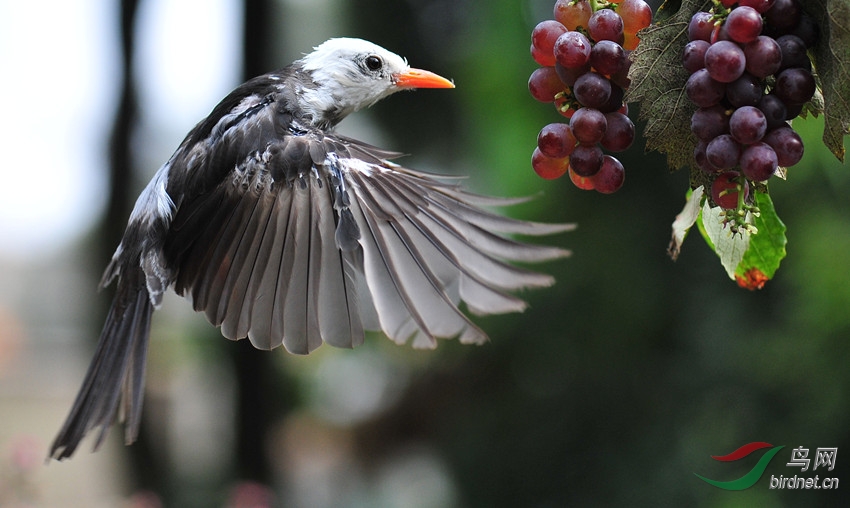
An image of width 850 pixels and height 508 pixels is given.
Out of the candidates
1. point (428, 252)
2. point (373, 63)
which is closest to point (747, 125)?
point (428, 252)

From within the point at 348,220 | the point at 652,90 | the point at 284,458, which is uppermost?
the point at 652,90

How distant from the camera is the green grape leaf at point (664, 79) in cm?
90

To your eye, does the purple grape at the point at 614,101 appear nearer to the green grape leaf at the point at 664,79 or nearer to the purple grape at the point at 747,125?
the green grape leaf at the point at 664,79

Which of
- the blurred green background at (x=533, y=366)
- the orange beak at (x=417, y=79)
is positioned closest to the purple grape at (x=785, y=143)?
the orange beak at (x=417, y=79)

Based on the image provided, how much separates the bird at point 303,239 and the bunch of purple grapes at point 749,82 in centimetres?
69

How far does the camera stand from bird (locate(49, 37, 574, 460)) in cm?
169

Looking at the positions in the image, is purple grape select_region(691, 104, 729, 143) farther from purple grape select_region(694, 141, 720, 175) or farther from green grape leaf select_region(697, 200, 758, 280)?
green grape leaf select_region(697, 200, 758, 280)

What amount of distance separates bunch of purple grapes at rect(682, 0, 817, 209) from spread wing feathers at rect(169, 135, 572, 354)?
31.5 inches

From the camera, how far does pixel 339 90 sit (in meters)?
2.12

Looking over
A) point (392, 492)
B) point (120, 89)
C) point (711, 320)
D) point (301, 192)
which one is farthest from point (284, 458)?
point (301, 192)

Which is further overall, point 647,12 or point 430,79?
point 430,79

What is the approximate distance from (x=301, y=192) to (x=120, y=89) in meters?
3.63

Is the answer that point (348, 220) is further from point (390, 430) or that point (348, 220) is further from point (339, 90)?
point (390, 430)

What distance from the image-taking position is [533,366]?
361 centimetres
